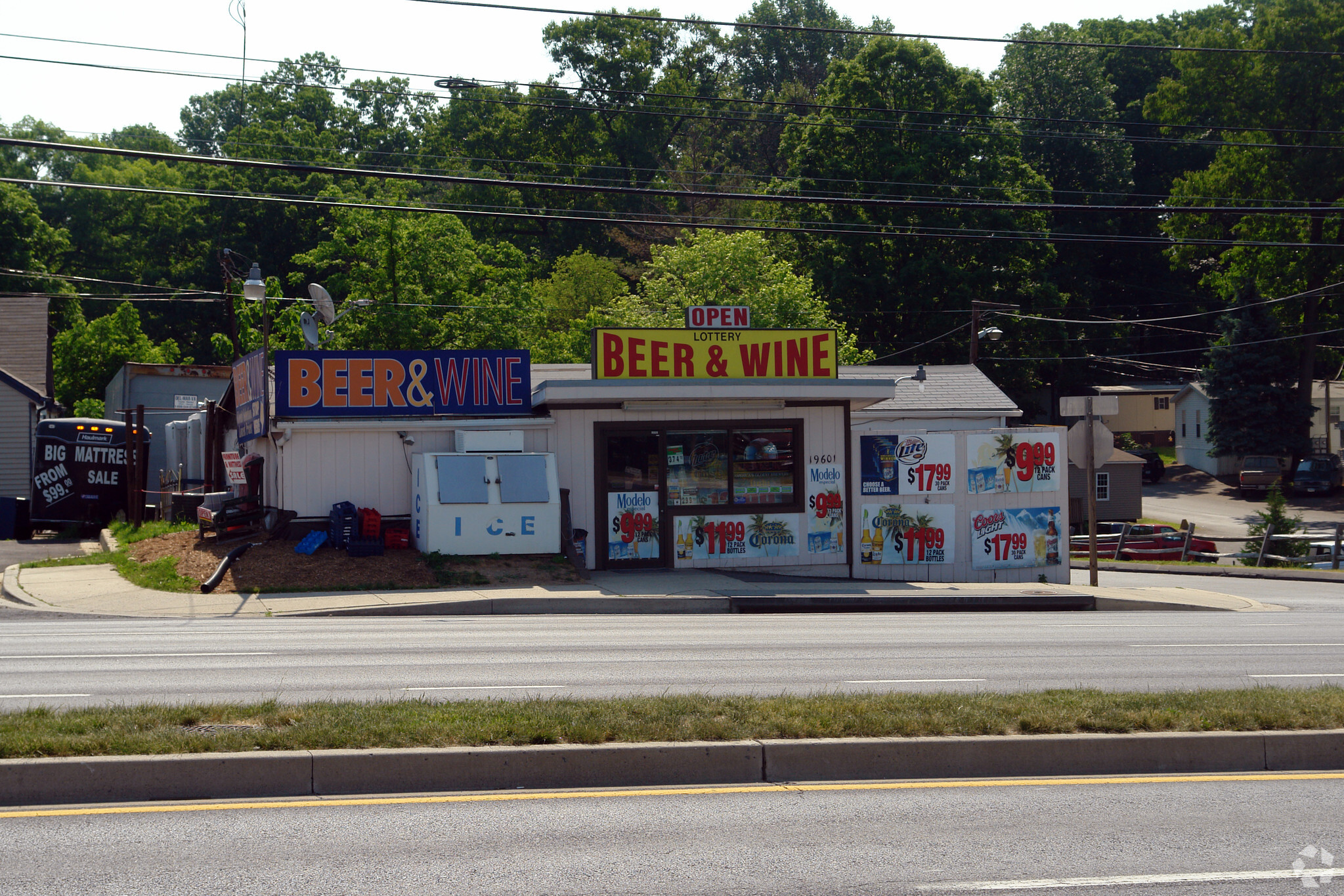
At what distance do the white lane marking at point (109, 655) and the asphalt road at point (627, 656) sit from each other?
5cm

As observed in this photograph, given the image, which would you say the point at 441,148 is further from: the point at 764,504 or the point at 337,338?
the point at 764,504

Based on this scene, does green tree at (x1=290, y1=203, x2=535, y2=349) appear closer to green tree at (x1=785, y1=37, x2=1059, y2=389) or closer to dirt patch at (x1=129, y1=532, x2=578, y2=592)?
green tree at (x1=785, y1=37, x2=1059, y2=389)

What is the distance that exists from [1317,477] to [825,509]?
44.0 m

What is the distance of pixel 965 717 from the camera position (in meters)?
7.74

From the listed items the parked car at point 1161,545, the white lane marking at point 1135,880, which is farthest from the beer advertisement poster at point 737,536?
the parked car at point 1161,545

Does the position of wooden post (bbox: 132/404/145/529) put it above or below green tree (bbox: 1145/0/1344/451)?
below

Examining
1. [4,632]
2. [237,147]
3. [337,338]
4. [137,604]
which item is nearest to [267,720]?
[4,632]

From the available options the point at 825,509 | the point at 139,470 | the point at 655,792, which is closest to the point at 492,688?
the point at 655,792

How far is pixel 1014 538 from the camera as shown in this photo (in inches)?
880

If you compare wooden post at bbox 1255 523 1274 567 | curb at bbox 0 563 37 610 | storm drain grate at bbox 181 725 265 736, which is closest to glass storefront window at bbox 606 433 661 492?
curb at bbox 0 563 37 610

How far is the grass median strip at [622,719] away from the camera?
6898 millimetres

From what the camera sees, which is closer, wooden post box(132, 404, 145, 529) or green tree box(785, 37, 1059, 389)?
wooden post box(132, 404, 145, 529)

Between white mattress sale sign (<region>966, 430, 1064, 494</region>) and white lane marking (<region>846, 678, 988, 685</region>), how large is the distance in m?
11.9

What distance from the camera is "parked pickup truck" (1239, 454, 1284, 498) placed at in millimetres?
57500
